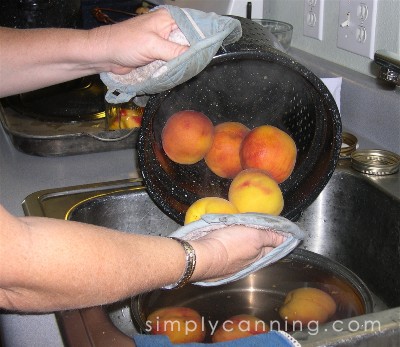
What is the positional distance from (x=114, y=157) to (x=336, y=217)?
466 millimetres

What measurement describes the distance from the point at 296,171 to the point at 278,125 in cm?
8

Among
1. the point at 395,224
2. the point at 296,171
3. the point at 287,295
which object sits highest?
the point at 296,171

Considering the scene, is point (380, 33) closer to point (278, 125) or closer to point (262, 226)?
point (278, 125)

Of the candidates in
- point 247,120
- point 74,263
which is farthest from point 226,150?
point 74,263

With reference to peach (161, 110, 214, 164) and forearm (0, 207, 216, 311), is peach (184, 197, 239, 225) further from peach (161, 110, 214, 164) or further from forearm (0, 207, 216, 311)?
forearm (0, 207, 216, 311)

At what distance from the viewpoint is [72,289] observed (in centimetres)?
56

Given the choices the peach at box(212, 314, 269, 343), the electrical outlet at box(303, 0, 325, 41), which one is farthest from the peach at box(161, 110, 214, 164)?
the electrical outlet at box(303, 0, 325, 41)

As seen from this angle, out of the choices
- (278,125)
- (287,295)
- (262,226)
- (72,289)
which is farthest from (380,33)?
(72,289)

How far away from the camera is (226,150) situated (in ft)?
3.17

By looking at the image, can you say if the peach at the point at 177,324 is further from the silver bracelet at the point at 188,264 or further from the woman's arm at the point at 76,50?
the woman's arm at the point at 76,50

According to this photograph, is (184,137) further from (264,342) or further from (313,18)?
(313,18)

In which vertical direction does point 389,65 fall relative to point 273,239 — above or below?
above

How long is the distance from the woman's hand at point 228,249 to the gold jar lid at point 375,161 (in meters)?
0.41

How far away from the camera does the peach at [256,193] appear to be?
90cm
